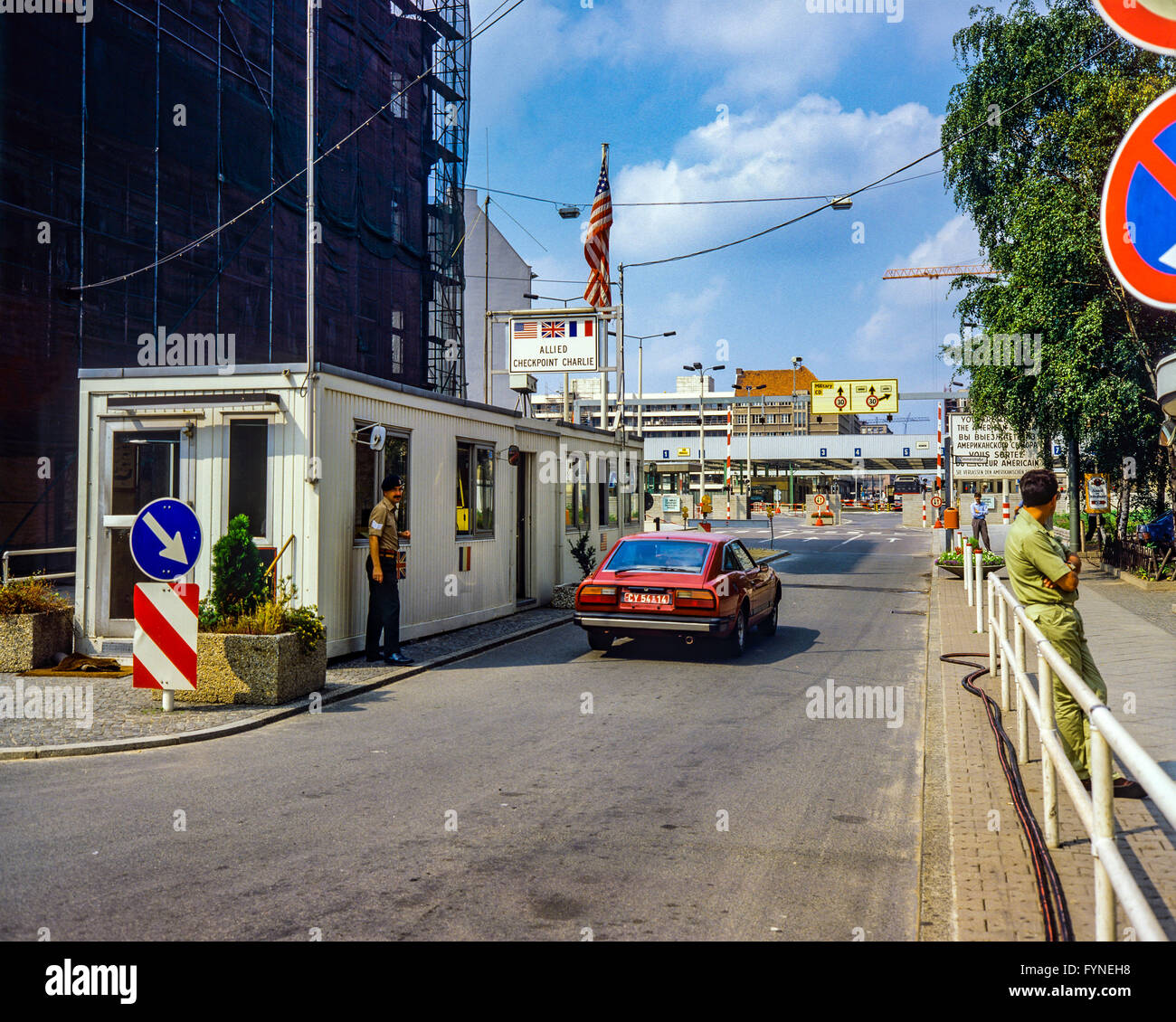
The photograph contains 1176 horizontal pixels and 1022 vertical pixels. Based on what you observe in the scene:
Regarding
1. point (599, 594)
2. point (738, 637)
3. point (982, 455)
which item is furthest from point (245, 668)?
point (982, 455)

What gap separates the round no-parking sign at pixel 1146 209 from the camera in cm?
259

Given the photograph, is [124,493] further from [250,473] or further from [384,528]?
[384,528]

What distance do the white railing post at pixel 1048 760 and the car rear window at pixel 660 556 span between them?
6541 mm

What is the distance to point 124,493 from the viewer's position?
449 inches

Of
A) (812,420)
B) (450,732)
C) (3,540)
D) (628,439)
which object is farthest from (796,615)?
(812,420)

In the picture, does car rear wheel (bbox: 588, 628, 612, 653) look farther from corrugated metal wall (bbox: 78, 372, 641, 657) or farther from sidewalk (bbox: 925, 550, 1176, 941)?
sidewalk (bbox: 925, 550, 1176, 941)

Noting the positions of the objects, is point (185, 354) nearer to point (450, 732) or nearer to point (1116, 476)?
point (450, 732)

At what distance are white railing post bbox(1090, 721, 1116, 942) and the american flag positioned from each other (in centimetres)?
1871

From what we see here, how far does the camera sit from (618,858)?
503 cm

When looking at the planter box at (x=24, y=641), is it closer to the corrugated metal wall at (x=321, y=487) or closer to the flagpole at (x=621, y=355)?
the corrugated metal wall at (x=321, y=487)

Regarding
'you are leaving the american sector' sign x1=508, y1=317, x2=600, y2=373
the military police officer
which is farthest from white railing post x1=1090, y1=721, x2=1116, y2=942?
'you are leaving the american sector' sign x1=508, y1=317, x2=600, y2=373

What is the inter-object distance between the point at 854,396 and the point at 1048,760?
142ft

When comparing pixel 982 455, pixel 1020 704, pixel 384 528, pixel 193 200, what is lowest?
pixel 1020 704

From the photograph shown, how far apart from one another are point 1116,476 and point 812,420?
151m
